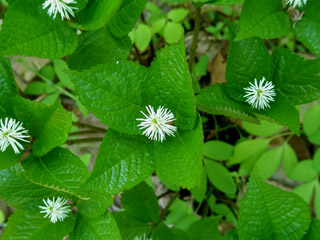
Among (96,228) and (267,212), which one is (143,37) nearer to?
(96,228)

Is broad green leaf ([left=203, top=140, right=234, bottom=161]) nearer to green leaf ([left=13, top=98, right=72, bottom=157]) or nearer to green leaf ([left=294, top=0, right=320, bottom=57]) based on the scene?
green leaf ([left=294, top=0, right=320, bottom=57])

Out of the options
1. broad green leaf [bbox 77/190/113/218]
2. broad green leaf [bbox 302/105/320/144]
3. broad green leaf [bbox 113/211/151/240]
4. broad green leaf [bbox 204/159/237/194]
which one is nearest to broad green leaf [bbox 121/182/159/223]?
broad green leaf [bbox 113/211/151/240]

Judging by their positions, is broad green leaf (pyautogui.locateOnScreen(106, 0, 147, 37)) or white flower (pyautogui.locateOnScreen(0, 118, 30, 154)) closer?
white flower (pyautogui.locateOnScreen(0, 118, 30, 154))

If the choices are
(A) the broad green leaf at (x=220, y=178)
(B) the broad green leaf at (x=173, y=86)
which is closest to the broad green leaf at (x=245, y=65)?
(B) the broad green leaf at (x=173, y=86)

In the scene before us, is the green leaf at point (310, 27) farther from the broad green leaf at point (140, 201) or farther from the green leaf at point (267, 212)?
the broad green leaf at point (140, 201)

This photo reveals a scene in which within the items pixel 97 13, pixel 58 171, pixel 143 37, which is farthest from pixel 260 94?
pixel 143 37

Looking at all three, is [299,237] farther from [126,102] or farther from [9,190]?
[9,190]

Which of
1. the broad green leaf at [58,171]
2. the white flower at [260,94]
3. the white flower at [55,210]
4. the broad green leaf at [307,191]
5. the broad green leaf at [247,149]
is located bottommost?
the white flower at [55,210]
